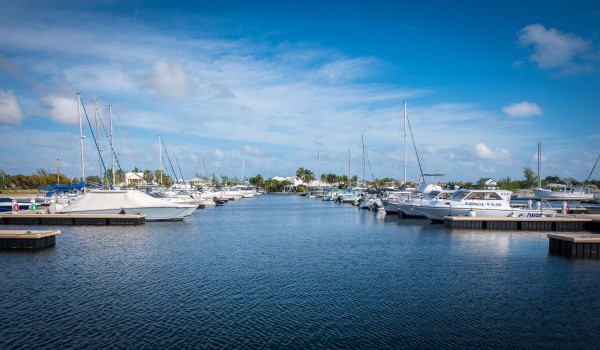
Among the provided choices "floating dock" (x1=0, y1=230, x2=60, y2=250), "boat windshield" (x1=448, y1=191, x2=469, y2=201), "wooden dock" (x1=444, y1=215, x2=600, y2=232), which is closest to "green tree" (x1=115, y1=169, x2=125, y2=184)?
"floating dock" (x1=0, y1=230, x2=60, y2=250)

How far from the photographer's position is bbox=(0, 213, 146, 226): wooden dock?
4825cm

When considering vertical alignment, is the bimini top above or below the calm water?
above

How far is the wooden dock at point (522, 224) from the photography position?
46.8 meters

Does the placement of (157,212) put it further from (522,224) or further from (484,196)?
(522,224)

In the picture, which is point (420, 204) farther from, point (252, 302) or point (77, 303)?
point (77, 303)

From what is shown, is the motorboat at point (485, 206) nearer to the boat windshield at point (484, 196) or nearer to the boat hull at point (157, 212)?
the boat windshield at point (484, 196)

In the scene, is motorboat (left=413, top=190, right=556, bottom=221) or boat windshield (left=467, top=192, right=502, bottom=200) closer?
motorboat (left=413, top=190, right=556, bottom=221)

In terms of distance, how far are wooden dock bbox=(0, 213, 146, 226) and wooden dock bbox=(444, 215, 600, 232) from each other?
34.5 m

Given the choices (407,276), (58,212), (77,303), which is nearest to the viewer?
(77,303)

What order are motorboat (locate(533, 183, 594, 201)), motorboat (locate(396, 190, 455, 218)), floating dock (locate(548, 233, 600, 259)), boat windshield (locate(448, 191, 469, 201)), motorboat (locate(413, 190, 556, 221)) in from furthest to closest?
motorboat (locate(533, 183, 594, 201))
motorboat (locate(396, 190, 455, 218))
boat windshield (locate(448, 191, 469, 201))
motorboat (locate(413, 190, 556, 221))
floating dock (locate(548, 233, 600, 259))

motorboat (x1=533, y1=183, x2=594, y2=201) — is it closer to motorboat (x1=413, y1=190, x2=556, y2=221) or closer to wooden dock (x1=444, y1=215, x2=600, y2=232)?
wooden dock (x1=444, y1=215, x2=600, y2=232)

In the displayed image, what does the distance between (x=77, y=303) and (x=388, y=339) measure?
1267 cm

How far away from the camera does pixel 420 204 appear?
54688mm

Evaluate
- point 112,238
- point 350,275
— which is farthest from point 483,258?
point 112,238
